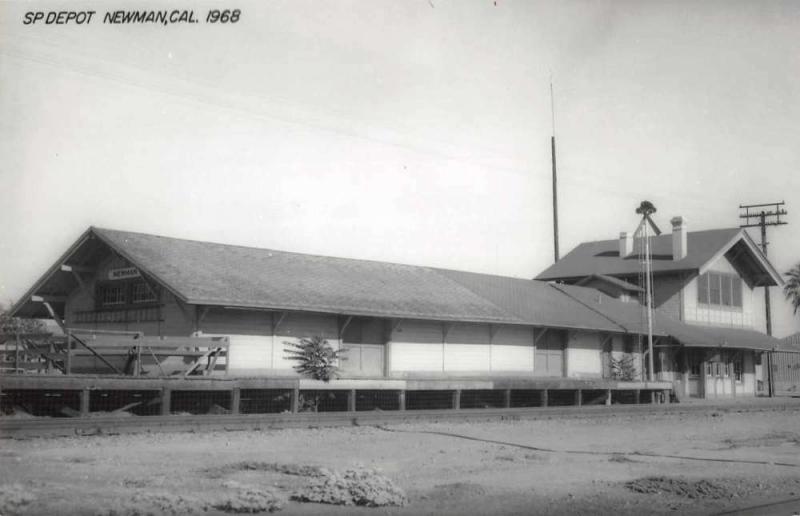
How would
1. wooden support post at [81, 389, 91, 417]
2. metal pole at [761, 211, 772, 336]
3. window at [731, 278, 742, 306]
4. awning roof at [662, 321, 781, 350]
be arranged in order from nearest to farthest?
wooden support post at [81, 389, 91, 417] → awning roof at [662, 321, 781, 350] → window at [731, 278, 742, 306] → metal pole at [761, 211, 772, 336]

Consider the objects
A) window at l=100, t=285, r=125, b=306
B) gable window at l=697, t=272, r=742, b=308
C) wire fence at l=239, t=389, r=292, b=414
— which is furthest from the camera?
gable window at l=697, t=272, r=742, b=308

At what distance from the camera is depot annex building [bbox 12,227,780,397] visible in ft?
71.4

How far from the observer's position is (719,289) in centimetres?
3984

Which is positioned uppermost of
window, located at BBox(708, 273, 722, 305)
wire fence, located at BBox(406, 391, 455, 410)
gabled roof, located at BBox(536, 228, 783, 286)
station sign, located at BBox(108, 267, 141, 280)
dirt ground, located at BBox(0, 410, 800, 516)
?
gabled roof, located at BBox(536, 228, 783, 286)

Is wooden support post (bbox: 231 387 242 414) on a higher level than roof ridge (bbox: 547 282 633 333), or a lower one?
lower

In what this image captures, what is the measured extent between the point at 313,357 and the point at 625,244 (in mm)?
23160

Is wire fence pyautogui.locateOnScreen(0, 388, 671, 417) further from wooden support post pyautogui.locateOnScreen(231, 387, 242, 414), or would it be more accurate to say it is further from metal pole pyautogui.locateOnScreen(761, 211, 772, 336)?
metal pole pyautogui.locateOnScreen(761, 211, 772, 336)

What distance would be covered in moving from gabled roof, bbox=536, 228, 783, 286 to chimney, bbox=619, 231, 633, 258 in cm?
21

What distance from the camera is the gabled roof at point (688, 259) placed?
3816cm

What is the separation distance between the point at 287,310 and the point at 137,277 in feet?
14.6

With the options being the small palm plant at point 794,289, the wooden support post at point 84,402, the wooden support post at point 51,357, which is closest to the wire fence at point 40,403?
the wooden support post at point 84,402

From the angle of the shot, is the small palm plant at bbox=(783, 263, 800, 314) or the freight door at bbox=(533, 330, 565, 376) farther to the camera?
the small palm plant at bbox=(783, 263, 800, 314)

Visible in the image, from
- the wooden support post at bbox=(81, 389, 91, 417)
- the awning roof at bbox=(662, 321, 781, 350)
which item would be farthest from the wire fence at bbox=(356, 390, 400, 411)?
the awning roof at bbox=(662, 321, 781, 350)
